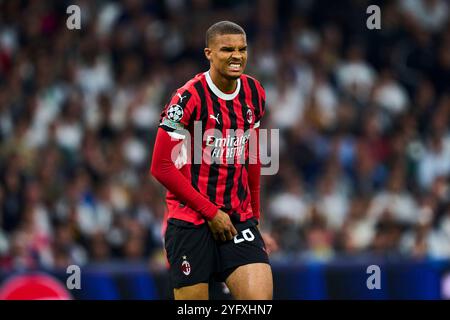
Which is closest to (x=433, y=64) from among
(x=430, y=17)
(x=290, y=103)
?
(x=430, y=17)

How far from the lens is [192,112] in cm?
723

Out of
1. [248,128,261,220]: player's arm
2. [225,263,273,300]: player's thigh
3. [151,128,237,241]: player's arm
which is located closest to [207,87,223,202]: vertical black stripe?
[151,128,237,241]: player's arm

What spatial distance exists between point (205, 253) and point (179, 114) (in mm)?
871

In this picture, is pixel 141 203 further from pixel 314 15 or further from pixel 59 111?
pixel 314 15

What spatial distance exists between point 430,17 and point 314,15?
5.32 feet

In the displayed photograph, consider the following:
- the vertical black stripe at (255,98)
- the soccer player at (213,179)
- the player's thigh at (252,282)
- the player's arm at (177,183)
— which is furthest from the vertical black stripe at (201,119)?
the player's thigh at (252,282)

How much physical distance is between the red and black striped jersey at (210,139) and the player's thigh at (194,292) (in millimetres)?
396

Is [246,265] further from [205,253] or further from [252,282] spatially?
[205,253]

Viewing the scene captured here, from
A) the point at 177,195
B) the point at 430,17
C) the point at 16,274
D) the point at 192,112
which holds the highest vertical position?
the point at 430,17

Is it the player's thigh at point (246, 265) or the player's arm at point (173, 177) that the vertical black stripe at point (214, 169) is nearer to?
the player's arm at point (173, 177)

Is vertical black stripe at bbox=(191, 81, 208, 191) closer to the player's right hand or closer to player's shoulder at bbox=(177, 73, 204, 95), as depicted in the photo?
player's shoulder at bbox=(177, 73, 204, 95)

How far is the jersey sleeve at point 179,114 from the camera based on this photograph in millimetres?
7168

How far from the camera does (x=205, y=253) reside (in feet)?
23.9

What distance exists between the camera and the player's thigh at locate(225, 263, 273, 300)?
7.09m
